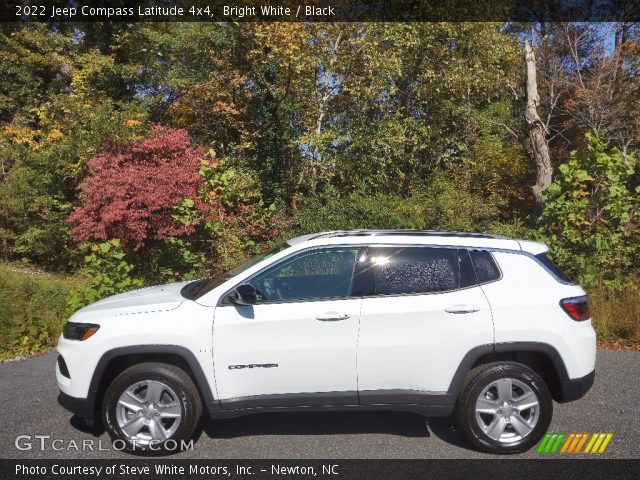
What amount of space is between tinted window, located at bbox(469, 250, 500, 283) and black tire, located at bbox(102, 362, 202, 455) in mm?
2342

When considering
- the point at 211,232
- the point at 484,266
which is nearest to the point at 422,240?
the point at 484,266

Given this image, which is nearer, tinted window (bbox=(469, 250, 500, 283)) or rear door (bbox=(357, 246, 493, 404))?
rear door (bbox=(357, 246, 493, 404))

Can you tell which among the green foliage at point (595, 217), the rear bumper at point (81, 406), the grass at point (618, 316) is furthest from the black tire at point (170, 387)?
the green foliage at point (595, 217)

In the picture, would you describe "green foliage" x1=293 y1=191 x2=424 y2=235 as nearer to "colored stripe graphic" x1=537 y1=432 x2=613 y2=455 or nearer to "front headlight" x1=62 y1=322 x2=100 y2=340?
"colored stripe graphic" x1=537 y1=432 x2=613 y2=455

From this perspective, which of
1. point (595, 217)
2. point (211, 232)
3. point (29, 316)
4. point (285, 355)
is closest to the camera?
point (285, 355)

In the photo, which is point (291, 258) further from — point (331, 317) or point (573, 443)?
point (573, 443)

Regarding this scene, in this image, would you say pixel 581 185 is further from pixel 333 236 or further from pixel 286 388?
pixel 286 388

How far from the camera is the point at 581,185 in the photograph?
835 centimetres

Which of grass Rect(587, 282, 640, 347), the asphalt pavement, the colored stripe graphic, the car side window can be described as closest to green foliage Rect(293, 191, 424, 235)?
grass Rect(587, 282, 640, 347)

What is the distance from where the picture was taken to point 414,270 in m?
4.16

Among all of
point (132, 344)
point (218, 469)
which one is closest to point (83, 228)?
point (132, 344)

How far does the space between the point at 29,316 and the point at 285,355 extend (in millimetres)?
4983

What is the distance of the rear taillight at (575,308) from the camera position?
4074 millimetres

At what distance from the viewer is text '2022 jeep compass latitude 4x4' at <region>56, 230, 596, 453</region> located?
3.92m
